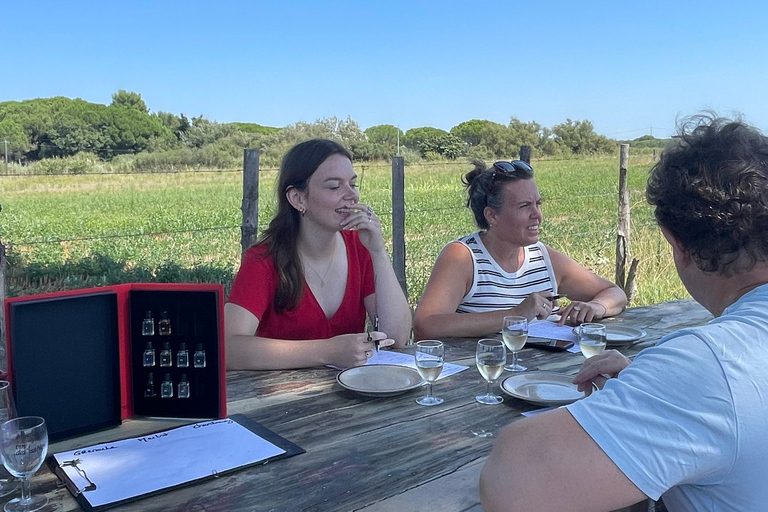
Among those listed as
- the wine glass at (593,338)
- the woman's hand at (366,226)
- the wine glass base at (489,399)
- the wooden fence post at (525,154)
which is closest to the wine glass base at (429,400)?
the wine glass base at (489,399)

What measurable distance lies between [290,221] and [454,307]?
80 centimetres

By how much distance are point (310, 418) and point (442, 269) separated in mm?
1291

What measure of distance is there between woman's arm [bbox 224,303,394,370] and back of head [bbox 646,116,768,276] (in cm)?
100

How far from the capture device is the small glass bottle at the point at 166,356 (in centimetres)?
144

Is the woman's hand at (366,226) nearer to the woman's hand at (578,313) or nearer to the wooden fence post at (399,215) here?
the woman's hand at (578,313)

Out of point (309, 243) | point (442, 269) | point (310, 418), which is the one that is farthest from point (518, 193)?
point (310, 418)

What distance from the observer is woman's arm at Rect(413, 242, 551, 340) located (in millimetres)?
2326

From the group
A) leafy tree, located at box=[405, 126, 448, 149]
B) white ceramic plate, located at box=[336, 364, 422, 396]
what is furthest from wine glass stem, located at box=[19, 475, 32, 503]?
leafy tree, located at box=[405, 126, 448, 149]

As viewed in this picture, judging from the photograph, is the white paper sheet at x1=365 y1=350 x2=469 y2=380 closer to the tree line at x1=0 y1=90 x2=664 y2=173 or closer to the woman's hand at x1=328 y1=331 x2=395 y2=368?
the woman's hand at x1=328 y1=331 x2=395 y2=368

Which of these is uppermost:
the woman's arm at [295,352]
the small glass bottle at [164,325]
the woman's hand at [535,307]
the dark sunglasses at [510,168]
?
the dark sunglasses at [510,168]

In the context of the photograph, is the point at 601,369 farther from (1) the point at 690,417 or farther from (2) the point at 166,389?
(2) the point at 166,389

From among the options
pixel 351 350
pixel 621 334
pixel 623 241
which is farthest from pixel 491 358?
pixel 623 241

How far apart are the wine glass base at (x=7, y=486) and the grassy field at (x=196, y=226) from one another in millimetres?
1943

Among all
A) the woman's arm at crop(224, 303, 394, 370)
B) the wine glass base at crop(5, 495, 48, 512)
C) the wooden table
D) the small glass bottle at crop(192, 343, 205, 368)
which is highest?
the small glass bottle at crop(192, 343, 205, 368)
